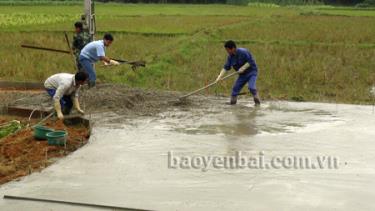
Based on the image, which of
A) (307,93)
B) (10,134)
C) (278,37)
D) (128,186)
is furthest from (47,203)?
(278,37)

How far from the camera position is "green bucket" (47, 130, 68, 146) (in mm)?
7645

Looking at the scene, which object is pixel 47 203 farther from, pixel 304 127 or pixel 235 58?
pixel 235 58

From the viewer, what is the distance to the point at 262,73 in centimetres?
1462

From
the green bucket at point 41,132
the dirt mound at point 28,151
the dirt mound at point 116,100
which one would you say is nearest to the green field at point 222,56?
the dirt mound at point 116,100

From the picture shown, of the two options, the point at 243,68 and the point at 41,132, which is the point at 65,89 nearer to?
the point at 41,132

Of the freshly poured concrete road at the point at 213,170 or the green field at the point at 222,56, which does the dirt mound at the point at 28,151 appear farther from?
the green field at the point at 222,56

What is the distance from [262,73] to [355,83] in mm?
2265

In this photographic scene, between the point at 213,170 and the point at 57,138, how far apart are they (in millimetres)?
2295

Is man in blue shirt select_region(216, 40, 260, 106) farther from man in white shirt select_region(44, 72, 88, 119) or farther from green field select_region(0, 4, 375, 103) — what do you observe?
man in white shirt select_region(44, 72, 88, 119)
